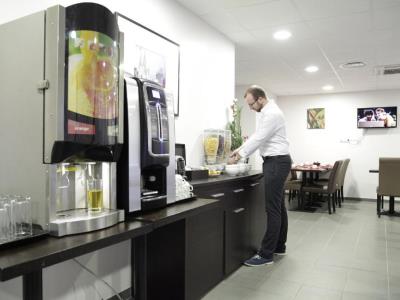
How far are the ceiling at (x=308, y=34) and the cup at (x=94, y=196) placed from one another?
207 centimetres

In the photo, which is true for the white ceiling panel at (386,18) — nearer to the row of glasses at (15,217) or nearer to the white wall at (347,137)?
the row of glasses at (15,217)

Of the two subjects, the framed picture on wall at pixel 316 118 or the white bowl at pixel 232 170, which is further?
the framed picture on wall at pixel 316 118

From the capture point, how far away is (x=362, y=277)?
2777mm

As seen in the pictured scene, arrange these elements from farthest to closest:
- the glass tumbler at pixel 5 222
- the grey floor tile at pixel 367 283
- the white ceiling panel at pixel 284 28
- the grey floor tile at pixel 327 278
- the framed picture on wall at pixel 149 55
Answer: the white ceiling panel at pixel 284 28 < the grey floor tile at pixel 327 278 < the grey floor tile at pixel 367 283 < the framed picture on wall at pixel 149 55 < the glass tumbler at pixel 5 222

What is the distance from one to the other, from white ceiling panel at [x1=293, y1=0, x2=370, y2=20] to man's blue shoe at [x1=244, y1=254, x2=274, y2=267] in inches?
87.7

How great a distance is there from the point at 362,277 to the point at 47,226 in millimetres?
2546

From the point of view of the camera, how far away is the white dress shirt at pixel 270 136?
296 cm

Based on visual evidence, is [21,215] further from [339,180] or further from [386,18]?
[339,180]

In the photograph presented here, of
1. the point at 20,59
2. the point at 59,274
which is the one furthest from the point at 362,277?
the point at 20,59

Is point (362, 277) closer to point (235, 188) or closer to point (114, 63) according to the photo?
point (235, 188)

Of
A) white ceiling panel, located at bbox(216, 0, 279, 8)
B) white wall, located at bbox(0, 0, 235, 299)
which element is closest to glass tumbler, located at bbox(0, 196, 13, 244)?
white wall, located at bbox(0, 0, 235, 299)

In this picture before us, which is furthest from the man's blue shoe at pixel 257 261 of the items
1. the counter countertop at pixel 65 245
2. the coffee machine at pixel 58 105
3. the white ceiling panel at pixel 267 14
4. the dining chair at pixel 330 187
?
the dining chair at pixel 330 187

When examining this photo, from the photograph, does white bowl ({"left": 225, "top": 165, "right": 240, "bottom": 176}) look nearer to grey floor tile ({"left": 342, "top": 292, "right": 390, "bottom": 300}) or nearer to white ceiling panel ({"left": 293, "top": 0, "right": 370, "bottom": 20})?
grey floor tile ({"left": 342, "top": 292, "right": 390, "bottom": 300})

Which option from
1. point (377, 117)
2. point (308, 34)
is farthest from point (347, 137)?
point (308, 34)
